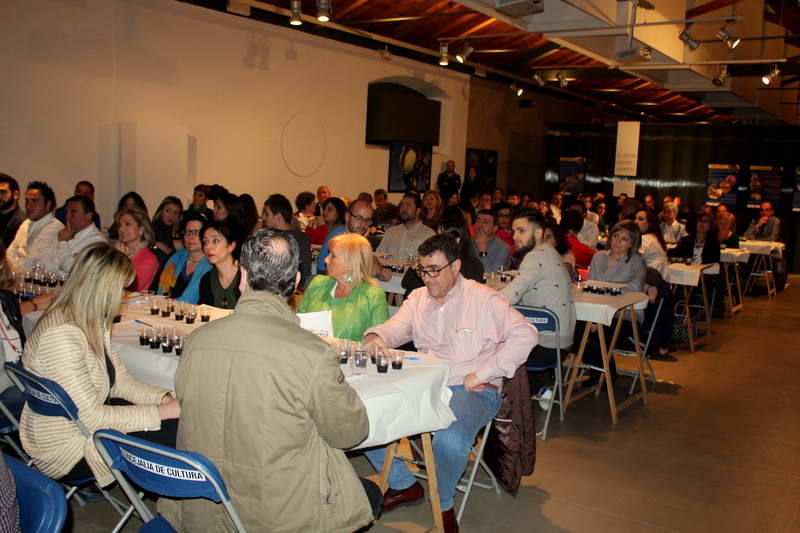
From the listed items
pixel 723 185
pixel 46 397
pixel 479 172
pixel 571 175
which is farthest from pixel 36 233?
pixel 723 185

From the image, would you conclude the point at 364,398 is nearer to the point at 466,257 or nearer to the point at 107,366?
the point at 107,366

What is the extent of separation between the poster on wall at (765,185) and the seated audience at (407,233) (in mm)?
11005

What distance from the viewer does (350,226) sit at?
6.00 metres

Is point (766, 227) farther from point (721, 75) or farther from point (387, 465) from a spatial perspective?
point (387, 465)

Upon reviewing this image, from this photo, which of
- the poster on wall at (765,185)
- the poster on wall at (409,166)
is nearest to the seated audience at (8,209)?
the poster on wall at (409,166)

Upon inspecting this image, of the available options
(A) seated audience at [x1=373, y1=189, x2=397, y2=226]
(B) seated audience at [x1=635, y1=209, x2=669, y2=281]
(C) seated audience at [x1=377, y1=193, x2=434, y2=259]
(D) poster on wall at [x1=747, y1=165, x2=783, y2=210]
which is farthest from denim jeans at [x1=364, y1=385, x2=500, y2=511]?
(D) poster on wall at [x1=747, y1=165, x2=783, y2=210]

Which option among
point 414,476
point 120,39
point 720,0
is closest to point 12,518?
point 414,476

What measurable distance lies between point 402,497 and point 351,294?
3.50ft

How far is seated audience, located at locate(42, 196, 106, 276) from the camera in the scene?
225 inches

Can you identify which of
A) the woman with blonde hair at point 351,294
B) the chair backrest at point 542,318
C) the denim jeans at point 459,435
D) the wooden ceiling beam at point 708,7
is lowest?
the denim jeans at point 459,435

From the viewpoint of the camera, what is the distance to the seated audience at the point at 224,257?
4.36 meters

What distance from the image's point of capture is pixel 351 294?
3.92 meters

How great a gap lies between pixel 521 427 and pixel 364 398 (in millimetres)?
1140

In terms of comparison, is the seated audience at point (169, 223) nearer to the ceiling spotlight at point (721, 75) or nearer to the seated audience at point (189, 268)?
the seated audience at point (189, 268)
